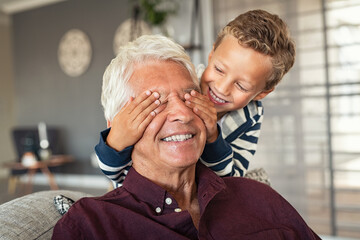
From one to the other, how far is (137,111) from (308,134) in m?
3.26

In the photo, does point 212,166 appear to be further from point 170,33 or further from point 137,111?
point 170,33

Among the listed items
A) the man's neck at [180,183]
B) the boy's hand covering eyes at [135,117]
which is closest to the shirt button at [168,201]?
the man's neck at [180,183]

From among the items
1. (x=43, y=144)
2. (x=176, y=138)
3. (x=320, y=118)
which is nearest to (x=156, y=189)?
(x=176, y=138)

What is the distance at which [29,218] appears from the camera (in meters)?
1.13

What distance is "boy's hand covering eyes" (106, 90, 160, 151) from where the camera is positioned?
3.62 ft

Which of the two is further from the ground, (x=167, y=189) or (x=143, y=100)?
(x=143, y=100)

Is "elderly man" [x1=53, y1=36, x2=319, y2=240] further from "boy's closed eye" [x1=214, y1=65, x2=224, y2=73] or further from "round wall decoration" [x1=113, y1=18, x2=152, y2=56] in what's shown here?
"round wall decoration" [x1=113, y1=18, x2=152, y2=56]

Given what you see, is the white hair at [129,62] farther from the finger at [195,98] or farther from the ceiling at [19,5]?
the ceiling at [19,5]

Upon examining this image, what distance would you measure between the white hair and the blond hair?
37 cm

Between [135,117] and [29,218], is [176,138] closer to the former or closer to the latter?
[135,117]

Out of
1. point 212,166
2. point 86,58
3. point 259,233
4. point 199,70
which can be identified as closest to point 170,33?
point 86,58

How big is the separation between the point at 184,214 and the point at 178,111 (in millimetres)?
320

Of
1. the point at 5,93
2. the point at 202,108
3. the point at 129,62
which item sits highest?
the point at 129,62

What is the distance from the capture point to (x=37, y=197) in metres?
1.28
